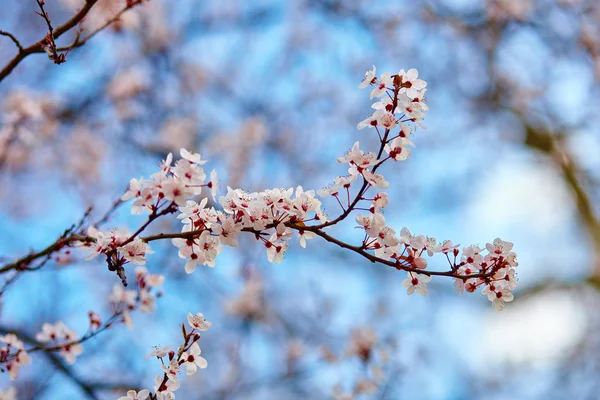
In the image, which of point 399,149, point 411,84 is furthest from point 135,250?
point 411,84

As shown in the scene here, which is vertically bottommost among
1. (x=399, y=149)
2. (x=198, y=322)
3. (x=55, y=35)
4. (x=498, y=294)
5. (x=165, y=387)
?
(x=165, y=387)

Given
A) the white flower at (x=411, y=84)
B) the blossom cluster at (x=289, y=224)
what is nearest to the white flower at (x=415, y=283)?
the blossom cluster at (x=289, y=224)

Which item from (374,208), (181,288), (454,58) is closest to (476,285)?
(374,208)

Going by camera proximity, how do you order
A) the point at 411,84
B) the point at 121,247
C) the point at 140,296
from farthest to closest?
the point at 140,296 < the point at 411,84 < the point at 121,247

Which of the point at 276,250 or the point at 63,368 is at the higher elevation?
the point at 63,368

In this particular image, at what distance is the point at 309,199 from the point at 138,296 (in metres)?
1.36

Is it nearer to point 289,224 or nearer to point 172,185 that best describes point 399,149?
point 289,224

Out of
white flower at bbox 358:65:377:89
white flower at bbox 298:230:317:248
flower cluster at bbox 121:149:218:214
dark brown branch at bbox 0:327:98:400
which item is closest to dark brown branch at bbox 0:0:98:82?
flower cluster at bbox 121:149:218:214

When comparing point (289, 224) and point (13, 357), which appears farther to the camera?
point (13, 357)

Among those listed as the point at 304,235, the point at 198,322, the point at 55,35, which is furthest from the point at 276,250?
the point at 55,35

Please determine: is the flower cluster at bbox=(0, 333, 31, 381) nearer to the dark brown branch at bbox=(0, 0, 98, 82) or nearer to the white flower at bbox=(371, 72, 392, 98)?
the dark brown branch at bbox=(0, 0, 98, 82)

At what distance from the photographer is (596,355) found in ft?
28.5

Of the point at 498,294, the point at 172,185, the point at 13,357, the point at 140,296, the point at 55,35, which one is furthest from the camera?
the point at 140,296

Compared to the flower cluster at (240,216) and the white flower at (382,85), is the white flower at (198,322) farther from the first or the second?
the white flower at (382,85)
